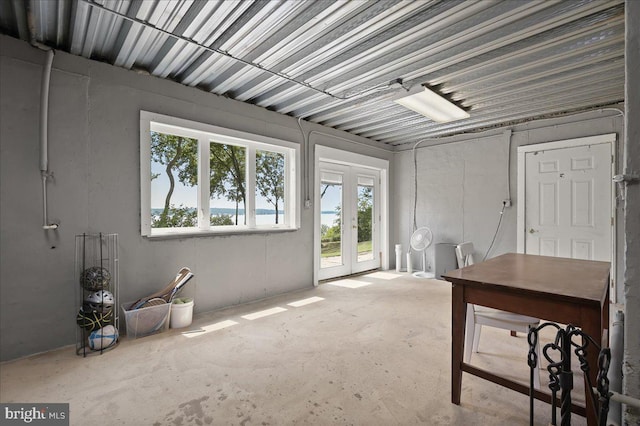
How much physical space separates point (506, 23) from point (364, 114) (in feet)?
7.71

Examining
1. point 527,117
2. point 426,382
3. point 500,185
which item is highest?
point 527,117

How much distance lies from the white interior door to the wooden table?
8.30 feet

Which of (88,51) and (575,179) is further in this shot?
(575,179)

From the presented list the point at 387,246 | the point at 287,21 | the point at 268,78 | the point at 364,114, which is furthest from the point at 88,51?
the point at 387,246

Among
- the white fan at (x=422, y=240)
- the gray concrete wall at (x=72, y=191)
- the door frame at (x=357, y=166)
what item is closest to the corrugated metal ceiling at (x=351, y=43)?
the gray concrete wall at (x=72, y=191)

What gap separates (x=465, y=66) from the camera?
298cm

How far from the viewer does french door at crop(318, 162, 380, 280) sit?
17.8ft

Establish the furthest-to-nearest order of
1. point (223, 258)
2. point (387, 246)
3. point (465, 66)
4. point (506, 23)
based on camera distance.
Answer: point (387, 246), point (223, 258), point (465, 66), point (506, 23)

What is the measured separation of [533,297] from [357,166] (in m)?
4.43

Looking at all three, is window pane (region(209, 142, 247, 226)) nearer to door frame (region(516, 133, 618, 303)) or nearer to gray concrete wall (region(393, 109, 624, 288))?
gray concrete wall (region(393, 109, 624, 288))

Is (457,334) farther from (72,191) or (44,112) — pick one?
(44,112)

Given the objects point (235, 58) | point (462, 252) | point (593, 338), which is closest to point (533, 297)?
point (593, 338)

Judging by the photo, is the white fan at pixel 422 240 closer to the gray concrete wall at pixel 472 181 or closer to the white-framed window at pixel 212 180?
the gray concrete wall at pixel 472 181

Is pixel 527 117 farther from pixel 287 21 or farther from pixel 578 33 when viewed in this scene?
pixel 287 21
